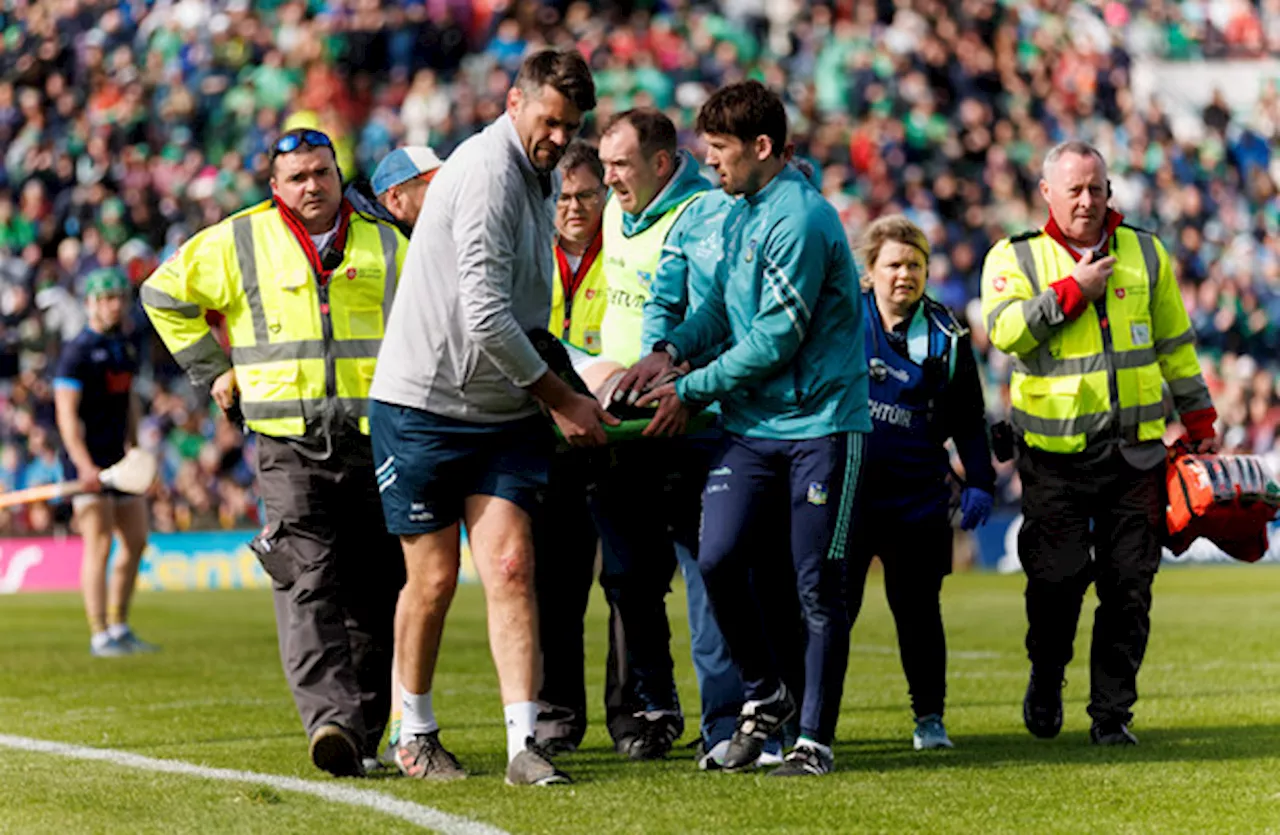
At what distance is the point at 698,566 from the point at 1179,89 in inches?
1075

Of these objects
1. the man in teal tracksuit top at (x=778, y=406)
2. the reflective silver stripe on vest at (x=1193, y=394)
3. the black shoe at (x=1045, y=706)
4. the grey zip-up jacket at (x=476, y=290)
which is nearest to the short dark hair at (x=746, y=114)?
the man in teal tracksuit top at (x=778, y=406)

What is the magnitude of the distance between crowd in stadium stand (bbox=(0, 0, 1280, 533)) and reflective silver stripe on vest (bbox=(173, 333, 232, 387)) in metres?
13.9

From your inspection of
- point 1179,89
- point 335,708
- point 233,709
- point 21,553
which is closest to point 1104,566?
point 335,708

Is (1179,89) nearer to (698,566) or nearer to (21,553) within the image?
(21,553)

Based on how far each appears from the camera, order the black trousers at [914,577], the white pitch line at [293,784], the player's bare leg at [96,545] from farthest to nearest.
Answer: the player's bare leg at [96,545] < the black trousers at [914,577] < the white pitch line at [293,784]

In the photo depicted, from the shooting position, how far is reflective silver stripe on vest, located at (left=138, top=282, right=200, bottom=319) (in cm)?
751

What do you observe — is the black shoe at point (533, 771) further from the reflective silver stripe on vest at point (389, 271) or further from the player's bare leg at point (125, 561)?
the player's bare leg at point (125, 561)

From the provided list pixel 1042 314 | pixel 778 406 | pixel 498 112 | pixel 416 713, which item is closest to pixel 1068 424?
pixel 1042 314

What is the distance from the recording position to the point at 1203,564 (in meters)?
23.1

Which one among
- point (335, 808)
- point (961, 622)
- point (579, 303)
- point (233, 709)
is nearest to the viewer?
point (335, 808)

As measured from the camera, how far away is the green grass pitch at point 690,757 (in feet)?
19.6

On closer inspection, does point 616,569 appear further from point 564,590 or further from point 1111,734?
point 1111,734

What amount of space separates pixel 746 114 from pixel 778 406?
0.96m

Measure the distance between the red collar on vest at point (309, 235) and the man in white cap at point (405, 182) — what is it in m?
0.50
